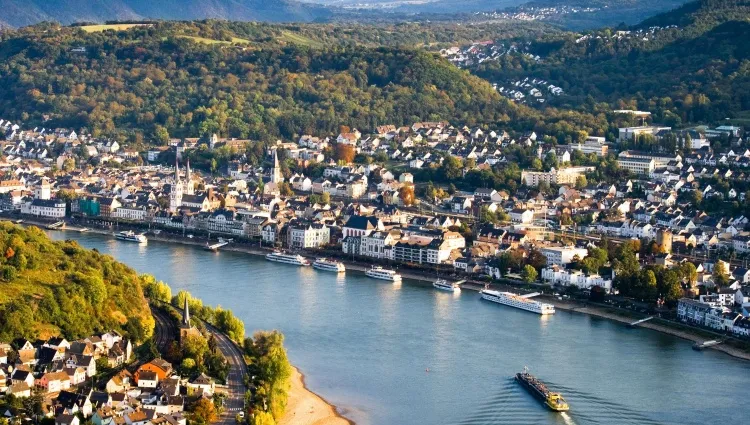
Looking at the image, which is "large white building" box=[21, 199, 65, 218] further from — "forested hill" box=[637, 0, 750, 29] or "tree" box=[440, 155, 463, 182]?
"forested hill" box=[637, 0, 750, 29]

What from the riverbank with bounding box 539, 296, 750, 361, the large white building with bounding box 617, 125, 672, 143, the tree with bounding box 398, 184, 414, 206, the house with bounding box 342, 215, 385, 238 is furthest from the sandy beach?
the large white building with bounding box 617, 125, 672, 143

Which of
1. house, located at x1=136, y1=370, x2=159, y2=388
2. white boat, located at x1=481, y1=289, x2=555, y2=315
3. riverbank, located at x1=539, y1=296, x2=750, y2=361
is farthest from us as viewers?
white boat, located at x1=481, y1=289, x2=555, y2=315

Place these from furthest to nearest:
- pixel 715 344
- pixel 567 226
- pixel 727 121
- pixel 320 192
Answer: pixel 727 121 → pixel 320 192 → pixel 567 226 → pixel 715 344

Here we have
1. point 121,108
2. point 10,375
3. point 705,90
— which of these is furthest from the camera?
point 121,108

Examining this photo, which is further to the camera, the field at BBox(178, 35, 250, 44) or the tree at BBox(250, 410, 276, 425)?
the field at BBox(178, 35, 250, 44)

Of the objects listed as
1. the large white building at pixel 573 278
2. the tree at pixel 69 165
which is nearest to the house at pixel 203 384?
the large white building at pixel 573 278

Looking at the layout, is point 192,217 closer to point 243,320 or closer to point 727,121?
point 243,320

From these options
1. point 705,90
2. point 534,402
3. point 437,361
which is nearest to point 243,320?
point 437,361
